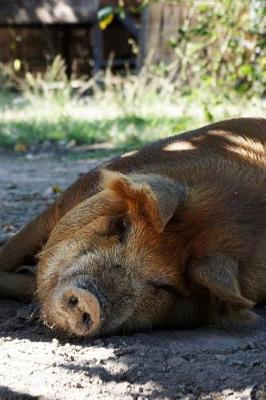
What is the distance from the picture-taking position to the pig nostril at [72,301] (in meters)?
3.65

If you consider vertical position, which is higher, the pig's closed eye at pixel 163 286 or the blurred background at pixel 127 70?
the pig's closed eye at pixel 163 286

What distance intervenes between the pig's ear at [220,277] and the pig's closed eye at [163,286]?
0.09 meters

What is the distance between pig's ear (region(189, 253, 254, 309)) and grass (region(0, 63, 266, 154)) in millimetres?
5652

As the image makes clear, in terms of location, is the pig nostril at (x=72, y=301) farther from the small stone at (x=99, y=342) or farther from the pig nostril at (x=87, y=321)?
the small stone at (x=99, y=342)

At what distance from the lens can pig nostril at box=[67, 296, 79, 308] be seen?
3.65 m

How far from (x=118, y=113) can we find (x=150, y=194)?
8061 mm

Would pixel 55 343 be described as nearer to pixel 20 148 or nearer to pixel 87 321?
pixel 87 321

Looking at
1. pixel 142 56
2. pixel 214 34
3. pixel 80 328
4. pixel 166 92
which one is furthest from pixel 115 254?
pixel 142 56

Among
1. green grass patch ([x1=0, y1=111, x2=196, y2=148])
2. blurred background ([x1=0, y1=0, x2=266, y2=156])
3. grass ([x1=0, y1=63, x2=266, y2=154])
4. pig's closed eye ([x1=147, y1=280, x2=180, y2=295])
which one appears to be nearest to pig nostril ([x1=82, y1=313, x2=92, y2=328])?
pig's closed eye ([x1=147, y1=280, x2=180, y2=295])

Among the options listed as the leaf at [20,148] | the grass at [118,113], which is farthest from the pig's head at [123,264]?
the leaf at [20,148]

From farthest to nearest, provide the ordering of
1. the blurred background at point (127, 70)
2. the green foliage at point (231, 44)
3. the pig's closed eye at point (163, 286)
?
the blurred background at point (127, 70) → the green foliage at point (231, 44) → the pig's closed eye at point (163, 286)

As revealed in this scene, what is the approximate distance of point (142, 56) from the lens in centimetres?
1438

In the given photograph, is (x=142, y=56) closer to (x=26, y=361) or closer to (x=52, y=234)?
(x=52, y=234)

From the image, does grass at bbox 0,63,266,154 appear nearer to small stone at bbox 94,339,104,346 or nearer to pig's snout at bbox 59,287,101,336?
small stone at bbox 94,339,104,346
